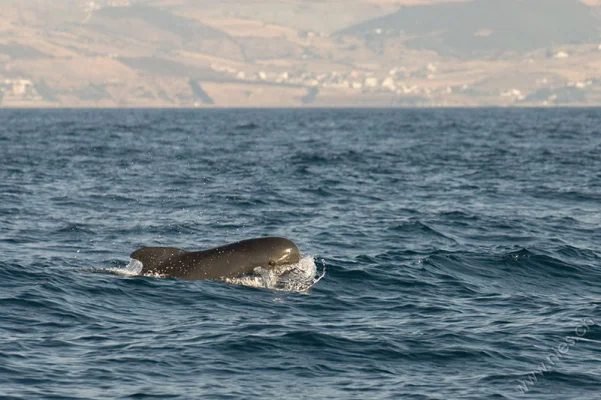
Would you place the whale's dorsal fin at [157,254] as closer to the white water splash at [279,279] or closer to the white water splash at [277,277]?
the white water splash at [277,277]

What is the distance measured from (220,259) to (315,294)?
91.7 inches

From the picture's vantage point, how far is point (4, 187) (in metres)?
41.4

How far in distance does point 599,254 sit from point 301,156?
38.0 m

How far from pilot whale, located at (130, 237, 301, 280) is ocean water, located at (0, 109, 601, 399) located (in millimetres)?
468

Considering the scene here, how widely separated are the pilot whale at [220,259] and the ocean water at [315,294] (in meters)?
0.47

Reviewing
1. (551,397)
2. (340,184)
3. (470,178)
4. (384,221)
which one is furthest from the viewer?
(470,178)

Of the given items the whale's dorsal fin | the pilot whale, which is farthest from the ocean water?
the whale's dorsal fin

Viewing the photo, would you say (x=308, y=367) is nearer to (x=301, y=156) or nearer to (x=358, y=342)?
(x=358, y=342)

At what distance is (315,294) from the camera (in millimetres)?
21234

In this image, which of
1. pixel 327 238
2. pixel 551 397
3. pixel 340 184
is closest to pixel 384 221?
pixel 327 238

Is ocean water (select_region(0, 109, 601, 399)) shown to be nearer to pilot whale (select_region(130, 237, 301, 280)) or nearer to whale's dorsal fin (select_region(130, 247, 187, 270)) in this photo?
pilot whale (select_region(130, 237, 301, 280))

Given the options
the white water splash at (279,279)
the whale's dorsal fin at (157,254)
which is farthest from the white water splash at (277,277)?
the whale's dorsal fin at (157,254)

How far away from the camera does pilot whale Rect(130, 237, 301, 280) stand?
21.6m

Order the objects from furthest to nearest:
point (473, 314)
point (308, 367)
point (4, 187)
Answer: point (4, 187), point (473, 314), point (308, 367)
